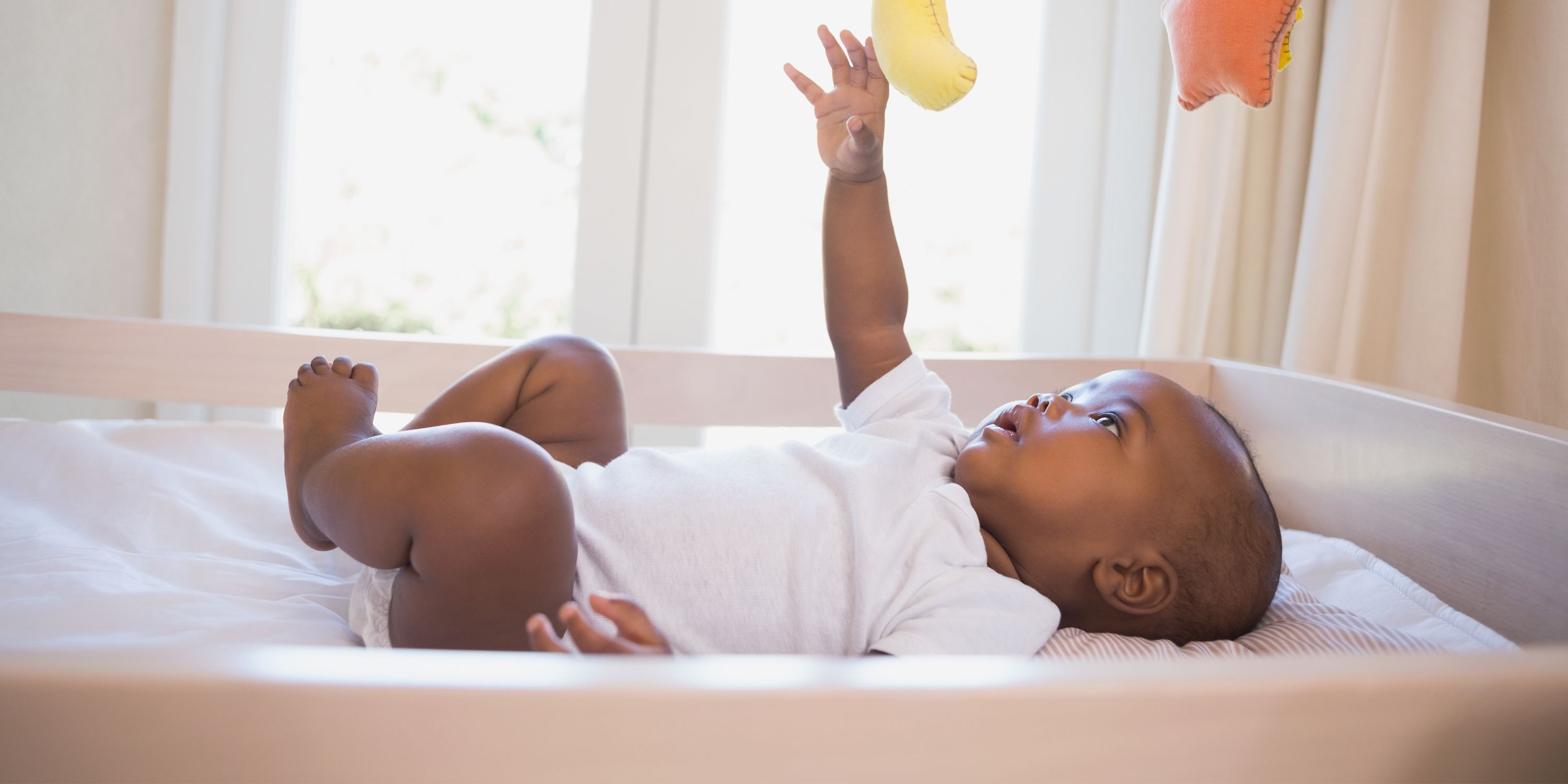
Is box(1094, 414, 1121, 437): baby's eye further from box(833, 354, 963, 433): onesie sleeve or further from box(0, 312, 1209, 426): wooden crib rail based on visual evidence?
box(0, 312, 1209, 426): wooden crib rail

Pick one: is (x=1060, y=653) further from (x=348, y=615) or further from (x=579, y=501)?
(x=348, y=615)

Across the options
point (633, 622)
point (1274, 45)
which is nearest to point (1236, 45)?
point (1274, 45)

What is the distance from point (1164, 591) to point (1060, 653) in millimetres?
106

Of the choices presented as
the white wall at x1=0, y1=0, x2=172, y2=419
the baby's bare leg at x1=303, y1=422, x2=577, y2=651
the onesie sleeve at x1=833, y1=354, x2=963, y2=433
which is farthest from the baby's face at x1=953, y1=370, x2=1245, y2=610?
the white wall at x1=0, y1=0, x2=172, y2=419

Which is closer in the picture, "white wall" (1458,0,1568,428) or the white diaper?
the white diaper

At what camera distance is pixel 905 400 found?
928 mm

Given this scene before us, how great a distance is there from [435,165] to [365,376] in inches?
41.4

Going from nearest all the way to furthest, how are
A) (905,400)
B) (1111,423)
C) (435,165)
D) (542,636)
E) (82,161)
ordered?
(542,636)
(1111,423)
(905,400)
(82,161)
(435,165)

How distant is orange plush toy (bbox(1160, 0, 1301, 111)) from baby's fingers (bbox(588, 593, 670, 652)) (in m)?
0.49

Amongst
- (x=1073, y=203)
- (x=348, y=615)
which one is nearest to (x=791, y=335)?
(x=1073, y=203)

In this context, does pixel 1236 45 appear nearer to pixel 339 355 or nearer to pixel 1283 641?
pixel 1283 641

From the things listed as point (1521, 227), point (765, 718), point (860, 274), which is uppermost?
point (1521, 227)

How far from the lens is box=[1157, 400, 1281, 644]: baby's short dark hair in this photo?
0.73 m

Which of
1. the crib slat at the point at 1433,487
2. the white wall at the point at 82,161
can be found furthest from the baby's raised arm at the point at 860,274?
the white wall at the point at 82,161
